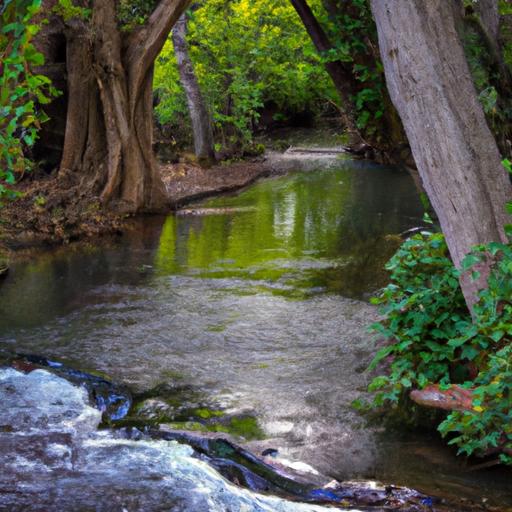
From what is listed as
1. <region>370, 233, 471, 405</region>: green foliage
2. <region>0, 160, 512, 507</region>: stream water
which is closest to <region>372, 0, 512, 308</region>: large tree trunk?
<region>370, 233, 471, 405</region>: green foliage

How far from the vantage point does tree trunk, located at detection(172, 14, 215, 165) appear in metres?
21.5

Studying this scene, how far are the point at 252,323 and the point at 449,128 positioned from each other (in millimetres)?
3943

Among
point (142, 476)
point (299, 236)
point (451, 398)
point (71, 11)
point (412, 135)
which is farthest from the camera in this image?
point (71, 11)

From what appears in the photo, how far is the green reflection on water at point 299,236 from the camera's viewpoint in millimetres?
10805

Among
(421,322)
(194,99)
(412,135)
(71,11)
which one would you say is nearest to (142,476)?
(421,322)

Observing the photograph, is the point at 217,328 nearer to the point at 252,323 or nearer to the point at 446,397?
the point at 252,323

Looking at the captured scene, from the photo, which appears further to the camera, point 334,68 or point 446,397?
point 334,68

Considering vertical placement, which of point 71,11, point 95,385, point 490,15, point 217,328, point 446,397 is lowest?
point 95,385

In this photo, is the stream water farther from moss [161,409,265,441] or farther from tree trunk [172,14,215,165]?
tree trunk [172,14,215,165]

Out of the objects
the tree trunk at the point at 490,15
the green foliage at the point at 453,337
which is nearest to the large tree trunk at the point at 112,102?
the tree trunk at the point at 490,15

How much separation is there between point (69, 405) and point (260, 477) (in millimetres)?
1880

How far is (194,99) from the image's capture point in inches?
884

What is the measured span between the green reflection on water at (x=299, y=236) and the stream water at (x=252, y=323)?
4cm

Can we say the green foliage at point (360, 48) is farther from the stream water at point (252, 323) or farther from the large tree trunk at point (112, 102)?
the large tree trunk at point (112, 102)
